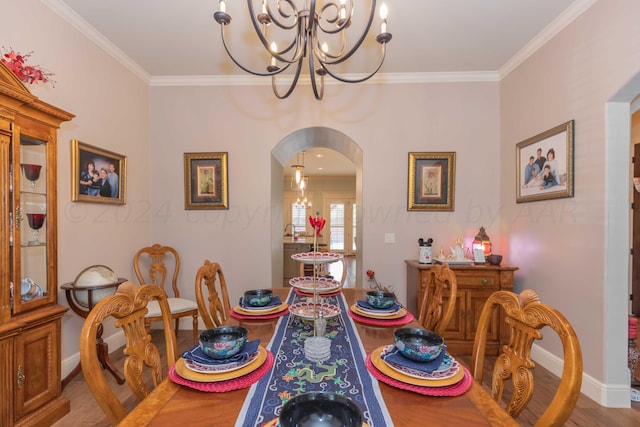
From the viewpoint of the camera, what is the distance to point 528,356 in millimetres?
974

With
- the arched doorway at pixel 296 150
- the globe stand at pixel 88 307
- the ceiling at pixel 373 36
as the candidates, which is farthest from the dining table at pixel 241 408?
the arched doorway at pixel 296 150

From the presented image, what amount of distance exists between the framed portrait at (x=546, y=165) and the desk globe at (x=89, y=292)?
11.5 feet

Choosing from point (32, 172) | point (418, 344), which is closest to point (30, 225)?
point (32, 172)

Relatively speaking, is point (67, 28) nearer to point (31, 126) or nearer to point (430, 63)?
point (31, 126)

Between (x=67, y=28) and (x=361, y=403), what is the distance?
3.21 m

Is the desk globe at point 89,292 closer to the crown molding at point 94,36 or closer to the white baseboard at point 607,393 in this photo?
the crown molding at point 94,36

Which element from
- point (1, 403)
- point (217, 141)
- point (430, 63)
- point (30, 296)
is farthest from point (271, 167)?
point (1, 403)

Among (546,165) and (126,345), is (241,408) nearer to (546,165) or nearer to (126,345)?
(126,345)

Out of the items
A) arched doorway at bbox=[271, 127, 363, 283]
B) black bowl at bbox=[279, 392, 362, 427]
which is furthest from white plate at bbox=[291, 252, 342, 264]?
arched doorway at bbox=[271, 127, 363, 283]

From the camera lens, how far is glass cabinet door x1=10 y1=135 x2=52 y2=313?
169cm

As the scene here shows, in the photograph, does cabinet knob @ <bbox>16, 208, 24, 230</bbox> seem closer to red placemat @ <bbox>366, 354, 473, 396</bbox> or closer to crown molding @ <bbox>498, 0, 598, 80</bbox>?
red placemat @ <bbox>366, 354, 473, 396</bbox>

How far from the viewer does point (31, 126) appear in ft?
5.83

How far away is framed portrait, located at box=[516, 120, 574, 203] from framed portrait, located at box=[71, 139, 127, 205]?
3811 millimetres

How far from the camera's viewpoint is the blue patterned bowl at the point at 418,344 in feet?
3.24
